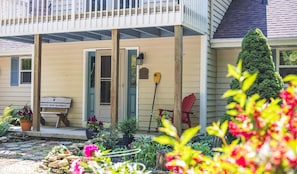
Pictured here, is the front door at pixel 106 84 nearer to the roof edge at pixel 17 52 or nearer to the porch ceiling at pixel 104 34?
the porch ceiling at pixel 104 34

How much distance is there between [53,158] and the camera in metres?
6.12

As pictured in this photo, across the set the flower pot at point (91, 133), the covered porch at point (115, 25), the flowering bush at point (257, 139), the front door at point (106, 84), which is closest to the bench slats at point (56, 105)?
the front door at point (106, 84)

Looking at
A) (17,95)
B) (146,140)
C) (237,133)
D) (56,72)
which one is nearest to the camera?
(237,133)

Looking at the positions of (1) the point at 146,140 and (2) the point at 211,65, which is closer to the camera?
(1) the point at 146,140

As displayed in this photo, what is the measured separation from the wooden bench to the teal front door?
1.88 m

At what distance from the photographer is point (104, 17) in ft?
27.9

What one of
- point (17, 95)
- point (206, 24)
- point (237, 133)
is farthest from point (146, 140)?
point (17, 95)

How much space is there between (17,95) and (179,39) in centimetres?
701

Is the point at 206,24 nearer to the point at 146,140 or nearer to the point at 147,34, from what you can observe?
the point at 147,34

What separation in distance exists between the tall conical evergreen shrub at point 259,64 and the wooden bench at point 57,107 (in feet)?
17.0

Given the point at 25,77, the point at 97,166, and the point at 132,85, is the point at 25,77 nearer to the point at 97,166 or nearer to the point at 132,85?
the point at 132,85

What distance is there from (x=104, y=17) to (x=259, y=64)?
354 cm

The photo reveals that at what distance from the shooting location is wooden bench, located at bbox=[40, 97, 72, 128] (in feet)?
35.3

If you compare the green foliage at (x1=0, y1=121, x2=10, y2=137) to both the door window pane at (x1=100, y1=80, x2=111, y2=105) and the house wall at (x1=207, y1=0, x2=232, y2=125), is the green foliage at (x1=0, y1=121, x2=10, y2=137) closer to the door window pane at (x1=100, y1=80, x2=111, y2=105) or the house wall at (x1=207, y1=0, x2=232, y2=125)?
the door window pane at (x1=100, y1=80, x2=111, y2=105)
